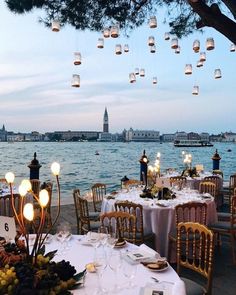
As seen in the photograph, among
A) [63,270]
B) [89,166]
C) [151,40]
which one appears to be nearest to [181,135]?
[89,166]

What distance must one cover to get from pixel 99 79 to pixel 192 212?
93.1 ft

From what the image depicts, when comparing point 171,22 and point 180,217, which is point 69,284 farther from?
point 171,22

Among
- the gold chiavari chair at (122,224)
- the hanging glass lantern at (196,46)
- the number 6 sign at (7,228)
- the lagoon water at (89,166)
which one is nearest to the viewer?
the number 6 sign at (7,228)

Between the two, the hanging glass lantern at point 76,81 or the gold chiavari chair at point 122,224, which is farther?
the hanging glass lantern at point 76,81

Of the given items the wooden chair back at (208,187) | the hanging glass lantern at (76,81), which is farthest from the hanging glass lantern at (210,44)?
the wooden chair back at (208,187)

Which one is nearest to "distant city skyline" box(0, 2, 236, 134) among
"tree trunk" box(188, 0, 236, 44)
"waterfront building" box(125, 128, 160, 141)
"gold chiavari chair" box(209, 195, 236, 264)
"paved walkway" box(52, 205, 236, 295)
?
"tree trunk" box(188, 0, 236, 44)

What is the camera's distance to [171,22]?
793 cm

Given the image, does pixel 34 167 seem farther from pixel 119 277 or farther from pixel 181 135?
pixel 181 135

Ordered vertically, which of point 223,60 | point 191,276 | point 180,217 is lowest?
point 191,276

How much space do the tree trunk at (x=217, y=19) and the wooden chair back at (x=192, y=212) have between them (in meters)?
2.53

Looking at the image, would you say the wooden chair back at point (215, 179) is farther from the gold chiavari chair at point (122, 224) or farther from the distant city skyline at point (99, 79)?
the gold chiavari chair at point (122, 224)

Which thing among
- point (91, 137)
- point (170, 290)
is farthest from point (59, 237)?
point (91, 137)

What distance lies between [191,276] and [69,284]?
2.73m

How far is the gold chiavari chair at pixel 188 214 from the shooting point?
4598 mm
